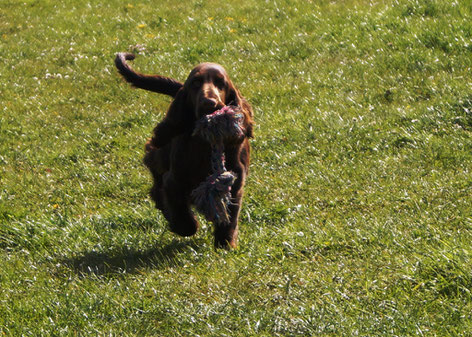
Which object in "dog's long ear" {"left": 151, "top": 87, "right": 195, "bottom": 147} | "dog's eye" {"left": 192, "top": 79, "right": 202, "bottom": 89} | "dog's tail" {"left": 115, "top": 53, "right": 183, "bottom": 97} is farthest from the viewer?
"dog's tail" {"left": 115, "top": 53, "right": 183, "bottom": 97}

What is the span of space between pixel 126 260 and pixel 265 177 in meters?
1.87

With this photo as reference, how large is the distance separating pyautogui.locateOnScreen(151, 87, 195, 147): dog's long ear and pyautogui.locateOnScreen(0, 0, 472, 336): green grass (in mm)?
747

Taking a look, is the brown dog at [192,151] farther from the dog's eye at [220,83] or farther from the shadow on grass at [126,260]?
the shadow on grass at [126,260]

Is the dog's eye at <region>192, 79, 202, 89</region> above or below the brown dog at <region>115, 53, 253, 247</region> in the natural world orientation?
above

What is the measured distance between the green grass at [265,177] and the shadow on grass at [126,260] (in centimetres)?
2

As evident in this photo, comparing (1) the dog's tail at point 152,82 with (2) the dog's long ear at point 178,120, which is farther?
(1) the dog's tail at point 152,82

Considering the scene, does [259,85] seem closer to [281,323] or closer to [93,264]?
[93,264]

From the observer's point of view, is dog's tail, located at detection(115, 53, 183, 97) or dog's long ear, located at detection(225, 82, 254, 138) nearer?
dog's long ear, located at detection(225, 82, 254, 138)

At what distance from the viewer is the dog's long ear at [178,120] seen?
5445 millimetres

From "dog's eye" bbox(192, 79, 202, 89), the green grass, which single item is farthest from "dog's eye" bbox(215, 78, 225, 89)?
the green grass

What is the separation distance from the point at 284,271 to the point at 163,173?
67.7 inches

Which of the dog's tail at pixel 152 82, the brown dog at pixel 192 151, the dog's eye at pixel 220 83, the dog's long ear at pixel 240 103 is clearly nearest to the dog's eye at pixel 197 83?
the brown dog at pixel 192 151

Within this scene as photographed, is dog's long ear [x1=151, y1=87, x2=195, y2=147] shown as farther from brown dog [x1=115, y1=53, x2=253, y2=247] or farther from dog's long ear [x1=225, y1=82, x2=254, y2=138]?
dog's long ear [x1=225, y1=82, x2=254, y2=138]

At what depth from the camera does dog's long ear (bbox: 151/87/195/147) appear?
17.9 feet
